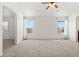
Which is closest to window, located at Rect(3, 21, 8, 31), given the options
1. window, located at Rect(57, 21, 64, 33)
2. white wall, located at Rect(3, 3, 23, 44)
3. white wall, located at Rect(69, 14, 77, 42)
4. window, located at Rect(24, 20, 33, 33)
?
white wall, located at Rect(3, 3, 23, 44)

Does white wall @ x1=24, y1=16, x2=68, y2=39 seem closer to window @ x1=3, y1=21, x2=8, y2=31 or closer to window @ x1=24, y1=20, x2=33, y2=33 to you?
window @ x1=24, y1=20, x2=33, y2=33

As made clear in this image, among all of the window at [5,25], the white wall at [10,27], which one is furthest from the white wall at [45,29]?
the window at [5,25]

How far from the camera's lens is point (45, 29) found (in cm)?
329

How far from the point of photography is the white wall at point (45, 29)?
3.16 meters

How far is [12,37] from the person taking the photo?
3.19 metres

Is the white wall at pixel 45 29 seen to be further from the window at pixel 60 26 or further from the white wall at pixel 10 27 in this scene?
the white wall at pixel 10 27

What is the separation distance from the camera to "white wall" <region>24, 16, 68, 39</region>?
3.16 metres

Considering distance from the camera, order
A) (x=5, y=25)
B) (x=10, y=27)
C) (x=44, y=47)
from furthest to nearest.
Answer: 1. (x=44, y=47)
2. (x=10, y=27)
3. (x=5, y=25)

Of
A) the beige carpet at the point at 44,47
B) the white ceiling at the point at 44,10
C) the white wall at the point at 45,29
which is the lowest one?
the beige carpet at the point at 44,47

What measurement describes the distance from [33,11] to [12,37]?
0.86 meters

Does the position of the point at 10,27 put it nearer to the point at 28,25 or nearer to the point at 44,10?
the point at 28,25

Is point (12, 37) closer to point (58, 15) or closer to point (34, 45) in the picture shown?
point (34, 45)

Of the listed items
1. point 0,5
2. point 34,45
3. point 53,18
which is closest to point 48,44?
point 34,45

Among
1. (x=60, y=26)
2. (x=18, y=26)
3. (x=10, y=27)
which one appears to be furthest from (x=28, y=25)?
(x=60, y=26)
